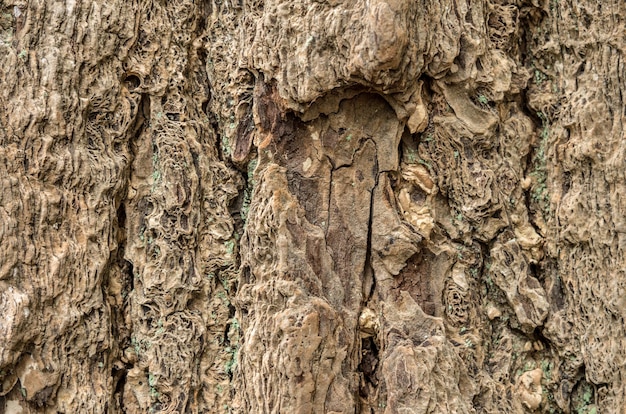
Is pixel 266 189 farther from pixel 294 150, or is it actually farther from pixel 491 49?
pixel 491 49

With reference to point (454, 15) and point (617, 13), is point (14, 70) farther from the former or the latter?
point (617, 13)

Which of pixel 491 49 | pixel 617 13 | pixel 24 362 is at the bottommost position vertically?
pixel 24 362

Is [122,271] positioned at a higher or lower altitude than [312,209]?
lower

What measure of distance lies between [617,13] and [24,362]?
168cm

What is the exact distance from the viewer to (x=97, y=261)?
160 cm

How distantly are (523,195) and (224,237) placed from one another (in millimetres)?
773

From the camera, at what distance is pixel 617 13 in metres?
1.63

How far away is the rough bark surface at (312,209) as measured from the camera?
5.08 ft

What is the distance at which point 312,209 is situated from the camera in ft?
5.24

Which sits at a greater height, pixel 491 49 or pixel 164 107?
pixel 491 49

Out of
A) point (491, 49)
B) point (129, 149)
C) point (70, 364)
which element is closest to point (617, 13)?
point (491, 49)

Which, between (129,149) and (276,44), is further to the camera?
(129,149)

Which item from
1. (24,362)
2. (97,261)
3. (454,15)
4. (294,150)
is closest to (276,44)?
(294,150)

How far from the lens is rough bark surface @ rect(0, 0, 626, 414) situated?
155cm
